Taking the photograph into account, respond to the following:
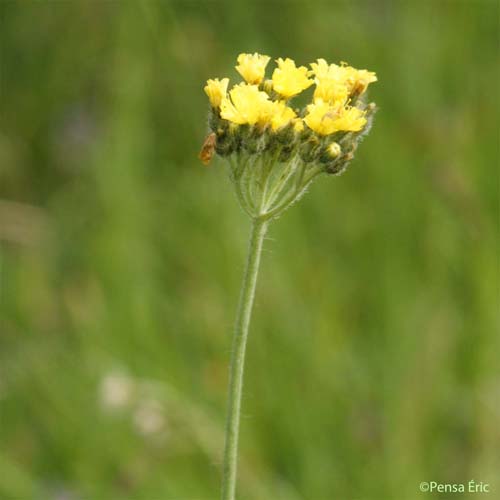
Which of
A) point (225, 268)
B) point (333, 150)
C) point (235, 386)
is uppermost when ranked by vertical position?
point (225, 268)

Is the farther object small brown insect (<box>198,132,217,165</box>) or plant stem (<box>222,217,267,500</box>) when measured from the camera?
small brown insect (<box>198,132,217,165</box>)

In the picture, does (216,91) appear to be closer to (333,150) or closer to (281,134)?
(281,134)

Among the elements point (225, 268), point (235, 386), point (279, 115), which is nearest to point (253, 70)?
point (279, 115)

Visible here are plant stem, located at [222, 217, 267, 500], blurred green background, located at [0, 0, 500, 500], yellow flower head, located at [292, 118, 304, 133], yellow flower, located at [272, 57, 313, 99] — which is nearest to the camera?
plant stem, located at [222, 217, 267, 500]

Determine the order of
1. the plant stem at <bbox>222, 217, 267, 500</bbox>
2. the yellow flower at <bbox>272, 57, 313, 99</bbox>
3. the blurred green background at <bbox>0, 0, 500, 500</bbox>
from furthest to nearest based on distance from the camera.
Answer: the blurred green background at <bbox>0, 0, 500, 500</bbox>, the yellow flower at <bbox>272, 57, 313, 99</bbox>, the plant stem at <bbox>222, 217, 267, 500</bbox>

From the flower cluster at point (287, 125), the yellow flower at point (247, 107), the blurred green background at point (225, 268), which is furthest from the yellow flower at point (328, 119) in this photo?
the blurred green background at point (225, 268)

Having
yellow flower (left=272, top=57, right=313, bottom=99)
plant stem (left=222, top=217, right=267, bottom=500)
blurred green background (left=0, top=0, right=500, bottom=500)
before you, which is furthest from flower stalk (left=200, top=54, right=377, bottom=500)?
blurred green background (left=0, top=0, right=500, bottom=500)

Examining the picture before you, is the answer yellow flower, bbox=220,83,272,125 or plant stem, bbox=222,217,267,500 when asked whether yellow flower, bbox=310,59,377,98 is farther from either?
plant stem, bbox=222,217,267,500
